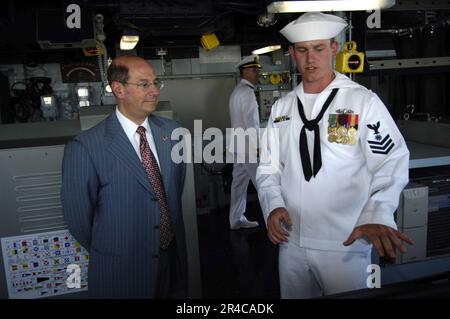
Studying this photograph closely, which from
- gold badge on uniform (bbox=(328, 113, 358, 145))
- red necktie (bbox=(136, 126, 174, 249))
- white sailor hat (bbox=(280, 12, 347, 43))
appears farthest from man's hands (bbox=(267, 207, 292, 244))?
white sailor hat (bbox=(280, 12, 347, 43))

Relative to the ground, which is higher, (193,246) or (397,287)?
(397,287)

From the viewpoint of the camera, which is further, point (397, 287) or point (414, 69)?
point (414, 69)

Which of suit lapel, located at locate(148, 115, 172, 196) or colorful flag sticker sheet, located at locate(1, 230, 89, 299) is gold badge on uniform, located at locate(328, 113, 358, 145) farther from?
colorful flag sticker sheet, located at locate(1, 230, 89, 299)

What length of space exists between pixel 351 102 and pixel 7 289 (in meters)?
1.73

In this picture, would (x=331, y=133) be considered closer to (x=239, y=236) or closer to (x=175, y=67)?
(x=239, y=236)

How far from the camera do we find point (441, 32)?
3814mm

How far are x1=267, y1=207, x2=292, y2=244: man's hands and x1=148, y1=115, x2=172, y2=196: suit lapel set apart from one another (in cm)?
51

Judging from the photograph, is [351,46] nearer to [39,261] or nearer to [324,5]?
[324,5]

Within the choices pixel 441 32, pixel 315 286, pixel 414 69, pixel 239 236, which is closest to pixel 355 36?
pixel 414 69

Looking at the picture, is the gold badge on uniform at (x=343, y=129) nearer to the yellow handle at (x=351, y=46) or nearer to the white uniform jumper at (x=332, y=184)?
the white uniform jumper at (x=332, y=184)

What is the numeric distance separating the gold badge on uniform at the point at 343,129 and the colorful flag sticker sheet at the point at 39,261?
1246 millimetres

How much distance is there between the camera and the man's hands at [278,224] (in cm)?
158

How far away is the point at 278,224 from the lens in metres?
1.59

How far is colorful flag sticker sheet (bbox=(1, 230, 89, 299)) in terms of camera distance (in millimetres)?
1703
